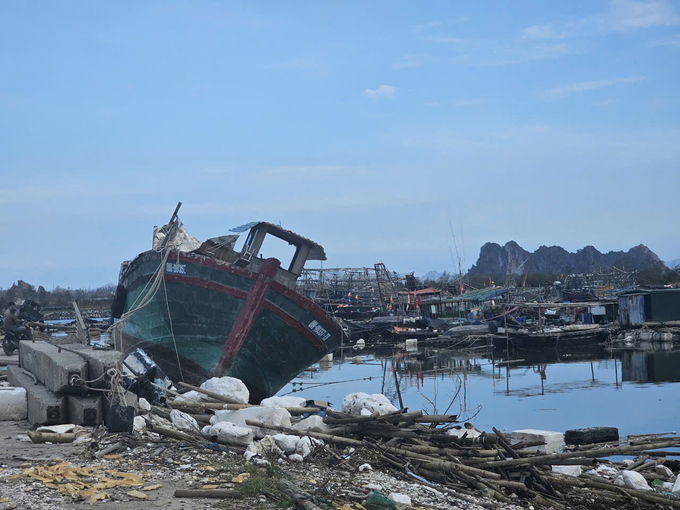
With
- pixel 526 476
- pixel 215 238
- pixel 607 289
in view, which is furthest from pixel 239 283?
pixel 607 289

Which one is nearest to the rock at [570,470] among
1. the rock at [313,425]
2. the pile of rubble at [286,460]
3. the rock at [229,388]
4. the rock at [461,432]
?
the pile of rubble at [286,460]

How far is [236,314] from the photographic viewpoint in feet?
48.5

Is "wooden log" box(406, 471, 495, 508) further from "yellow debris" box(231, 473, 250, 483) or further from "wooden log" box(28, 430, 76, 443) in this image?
"wooden log" box(28, 430, 76, 443)

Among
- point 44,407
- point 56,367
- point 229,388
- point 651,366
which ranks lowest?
point 651,366

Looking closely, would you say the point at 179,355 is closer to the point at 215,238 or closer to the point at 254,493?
the point at 215,238

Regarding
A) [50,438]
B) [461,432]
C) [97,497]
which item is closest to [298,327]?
[461,432]

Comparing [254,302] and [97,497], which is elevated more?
[254,302]

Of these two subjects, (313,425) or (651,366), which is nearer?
(313,425)

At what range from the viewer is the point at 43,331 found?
23.6 meters

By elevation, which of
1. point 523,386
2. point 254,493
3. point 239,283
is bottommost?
point 523,386

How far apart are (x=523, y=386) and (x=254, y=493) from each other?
1835cm

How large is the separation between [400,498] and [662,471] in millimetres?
4534

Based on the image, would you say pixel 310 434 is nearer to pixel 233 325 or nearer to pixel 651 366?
pixel 233 325

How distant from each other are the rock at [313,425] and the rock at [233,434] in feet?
2.32
